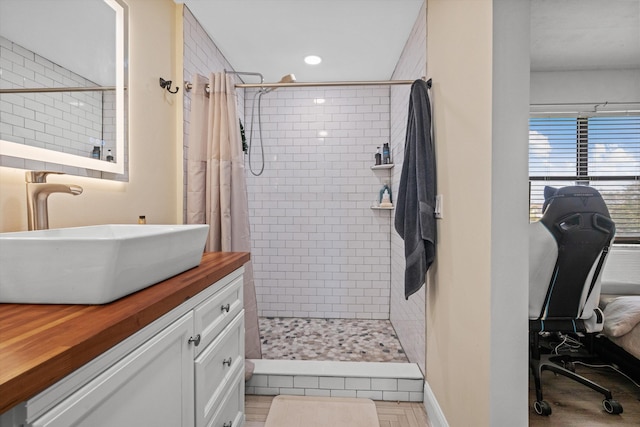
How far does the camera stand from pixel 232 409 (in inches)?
58.9

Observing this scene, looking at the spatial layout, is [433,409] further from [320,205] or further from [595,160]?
[595,160]

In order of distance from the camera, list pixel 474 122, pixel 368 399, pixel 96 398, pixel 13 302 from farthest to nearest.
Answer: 1. pixel 368 399
2. pixel 474 122
3. pixel 13 302
4. pixel 96 398

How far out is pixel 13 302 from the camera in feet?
2.53

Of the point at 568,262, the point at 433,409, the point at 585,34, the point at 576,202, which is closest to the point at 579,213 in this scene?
the point at 576,202

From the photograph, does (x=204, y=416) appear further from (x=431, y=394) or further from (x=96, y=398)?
(x=431, y=394)

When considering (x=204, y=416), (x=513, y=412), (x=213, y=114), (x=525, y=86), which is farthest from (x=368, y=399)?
(x=213, y=114)

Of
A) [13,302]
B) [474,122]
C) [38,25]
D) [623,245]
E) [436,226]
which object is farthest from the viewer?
[623,245]

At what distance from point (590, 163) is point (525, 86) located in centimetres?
285

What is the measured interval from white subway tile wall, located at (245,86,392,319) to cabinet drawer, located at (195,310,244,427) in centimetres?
176

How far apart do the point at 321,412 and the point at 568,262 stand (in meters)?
1.65

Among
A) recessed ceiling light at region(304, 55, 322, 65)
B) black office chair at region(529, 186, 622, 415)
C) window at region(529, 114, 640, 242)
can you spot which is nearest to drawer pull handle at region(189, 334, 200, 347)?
black office chair at region(529, 186, 622, 415)

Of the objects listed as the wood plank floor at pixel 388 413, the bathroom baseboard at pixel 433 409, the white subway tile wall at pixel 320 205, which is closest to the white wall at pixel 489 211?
the bathroom baseboard at pixel 433 409

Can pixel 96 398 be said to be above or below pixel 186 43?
below

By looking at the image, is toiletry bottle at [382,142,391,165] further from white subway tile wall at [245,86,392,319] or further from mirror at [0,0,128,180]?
mirror at [0,0,128,180]
